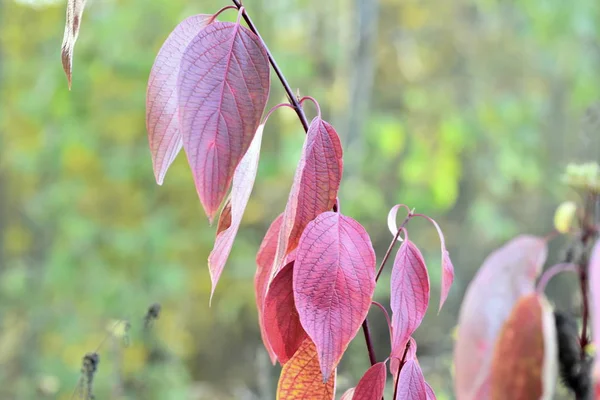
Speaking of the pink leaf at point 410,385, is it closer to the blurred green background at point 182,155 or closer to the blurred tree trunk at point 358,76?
→ the blurred green background at point 182,155

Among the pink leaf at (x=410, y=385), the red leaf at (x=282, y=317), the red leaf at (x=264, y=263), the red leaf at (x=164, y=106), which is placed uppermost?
the red leaf at (x=164, y=106)

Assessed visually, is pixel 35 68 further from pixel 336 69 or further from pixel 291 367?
pixel 291 367

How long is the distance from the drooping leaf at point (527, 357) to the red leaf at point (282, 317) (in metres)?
0.12

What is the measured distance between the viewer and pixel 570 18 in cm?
239

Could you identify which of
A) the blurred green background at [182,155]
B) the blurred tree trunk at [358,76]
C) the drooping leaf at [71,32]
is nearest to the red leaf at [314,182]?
the drooping leaf at [71,32]

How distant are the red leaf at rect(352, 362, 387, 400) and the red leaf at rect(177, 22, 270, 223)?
0.13 m

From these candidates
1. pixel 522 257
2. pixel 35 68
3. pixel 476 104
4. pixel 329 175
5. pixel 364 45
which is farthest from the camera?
pixel 476 104

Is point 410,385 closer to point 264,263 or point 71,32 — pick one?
point 264,263

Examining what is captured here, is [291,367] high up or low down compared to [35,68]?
down

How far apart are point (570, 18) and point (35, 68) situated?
201 centimetres

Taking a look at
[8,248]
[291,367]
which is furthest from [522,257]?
[8,248]

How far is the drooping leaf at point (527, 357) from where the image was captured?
358mm

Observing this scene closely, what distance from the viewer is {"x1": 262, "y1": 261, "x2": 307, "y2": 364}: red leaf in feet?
1.06

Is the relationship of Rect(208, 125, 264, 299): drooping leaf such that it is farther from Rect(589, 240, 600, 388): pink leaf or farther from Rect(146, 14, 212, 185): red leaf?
Rect(589, 240, 600, 388): pink leaf
